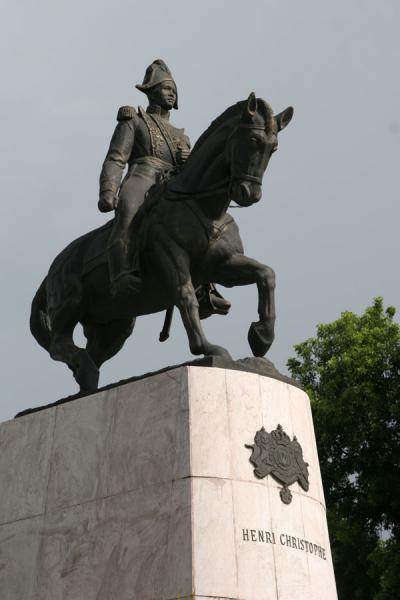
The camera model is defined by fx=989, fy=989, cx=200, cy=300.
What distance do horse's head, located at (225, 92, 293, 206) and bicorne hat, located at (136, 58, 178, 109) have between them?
2331 mm

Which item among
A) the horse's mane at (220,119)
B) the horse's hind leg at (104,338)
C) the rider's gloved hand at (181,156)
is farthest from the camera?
the horse's hind leg at (104,338)

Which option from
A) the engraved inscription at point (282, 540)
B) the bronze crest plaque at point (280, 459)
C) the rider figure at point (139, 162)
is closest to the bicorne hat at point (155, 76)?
the rider figure at point (139, 162)

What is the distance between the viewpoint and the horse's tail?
1277 centimetres

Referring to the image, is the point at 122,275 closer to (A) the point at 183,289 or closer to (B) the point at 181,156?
(A) the point at 183,289

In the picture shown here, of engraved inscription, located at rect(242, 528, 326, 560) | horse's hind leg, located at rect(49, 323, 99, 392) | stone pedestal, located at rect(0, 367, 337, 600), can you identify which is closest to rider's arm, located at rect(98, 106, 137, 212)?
horse's hind leg, located at rect(49, 323, 99, 392)

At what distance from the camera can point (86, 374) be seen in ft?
38.2

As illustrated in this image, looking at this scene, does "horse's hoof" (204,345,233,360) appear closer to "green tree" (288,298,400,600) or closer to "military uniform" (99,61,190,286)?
"military uniform" (99,61,190,286)

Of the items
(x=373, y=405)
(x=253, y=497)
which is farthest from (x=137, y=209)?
(x=373, y=405)

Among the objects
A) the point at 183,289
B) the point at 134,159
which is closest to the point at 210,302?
the point at 183,289

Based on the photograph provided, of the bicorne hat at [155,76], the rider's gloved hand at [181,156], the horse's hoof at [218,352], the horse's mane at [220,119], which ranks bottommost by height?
the horse's hoof at [218,352]

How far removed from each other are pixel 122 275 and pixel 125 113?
223 cm

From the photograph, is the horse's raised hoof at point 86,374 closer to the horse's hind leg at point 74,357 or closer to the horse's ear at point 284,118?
the horse's hind leg at point 74,357

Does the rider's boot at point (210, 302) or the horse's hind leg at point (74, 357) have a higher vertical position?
the rider's boot at point (210, 302)

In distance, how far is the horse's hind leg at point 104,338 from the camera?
1255 centimetres
